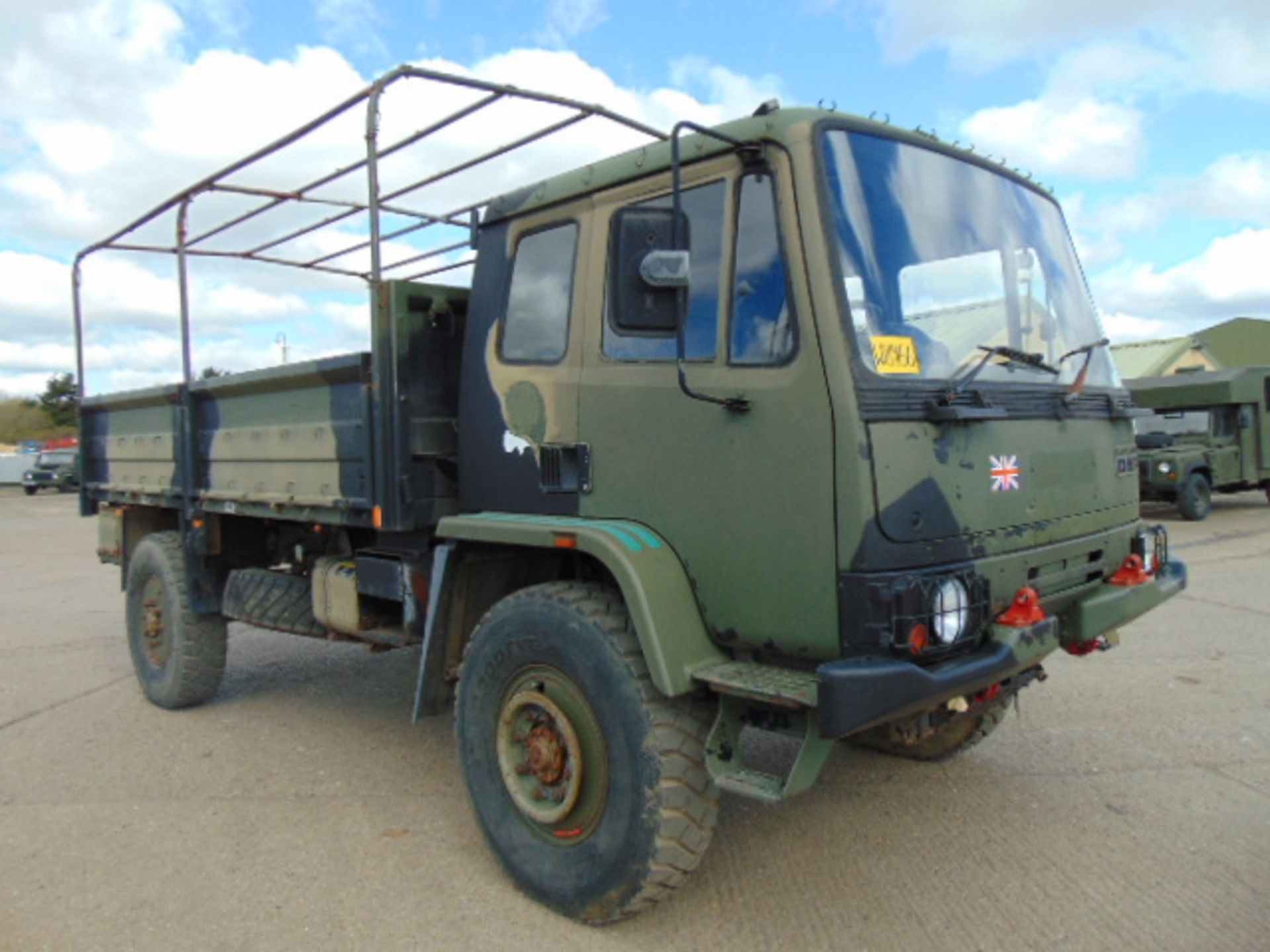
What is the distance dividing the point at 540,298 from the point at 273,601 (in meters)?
2.59

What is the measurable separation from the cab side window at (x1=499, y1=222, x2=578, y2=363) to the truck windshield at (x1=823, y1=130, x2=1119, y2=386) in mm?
1116

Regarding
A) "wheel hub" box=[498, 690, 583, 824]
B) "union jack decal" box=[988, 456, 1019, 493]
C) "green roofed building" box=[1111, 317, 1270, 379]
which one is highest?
"green roofed building" box=[1111, 317, 1270, 379]

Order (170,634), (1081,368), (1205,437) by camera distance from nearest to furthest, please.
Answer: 1. (1081,368)
2. (170,634)
3. (1205,437)

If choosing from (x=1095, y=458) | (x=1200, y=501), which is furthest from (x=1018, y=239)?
(x=1200, y=501)

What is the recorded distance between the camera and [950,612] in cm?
296

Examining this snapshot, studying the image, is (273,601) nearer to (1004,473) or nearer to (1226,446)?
(1004,473)

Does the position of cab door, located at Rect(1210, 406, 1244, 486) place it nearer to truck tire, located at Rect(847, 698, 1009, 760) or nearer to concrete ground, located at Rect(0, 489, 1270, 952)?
concrete ground, located at Rect(0, 489, 1270, 952)

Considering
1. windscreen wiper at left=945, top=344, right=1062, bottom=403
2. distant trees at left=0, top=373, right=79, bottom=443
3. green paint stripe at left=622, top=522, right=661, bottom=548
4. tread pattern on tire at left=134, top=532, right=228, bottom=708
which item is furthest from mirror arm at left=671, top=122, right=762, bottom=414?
distant trees at left=0, top=373, right=79, bottom=443

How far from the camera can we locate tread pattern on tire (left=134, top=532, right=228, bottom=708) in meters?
5.96

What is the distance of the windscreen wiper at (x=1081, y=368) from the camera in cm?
363

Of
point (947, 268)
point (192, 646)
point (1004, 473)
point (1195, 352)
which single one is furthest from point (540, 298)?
point (1195, 352)

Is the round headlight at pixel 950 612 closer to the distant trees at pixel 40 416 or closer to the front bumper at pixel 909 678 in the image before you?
the front bumper at pixel 909 678

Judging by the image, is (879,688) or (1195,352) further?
(1195,352)

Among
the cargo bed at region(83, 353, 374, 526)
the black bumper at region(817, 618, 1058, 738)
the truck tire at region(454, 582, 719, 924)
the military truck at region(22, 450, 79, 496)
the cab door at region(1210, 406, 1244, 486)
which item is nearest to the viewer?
the black bumper at region(817, 618, 1058, 738)
